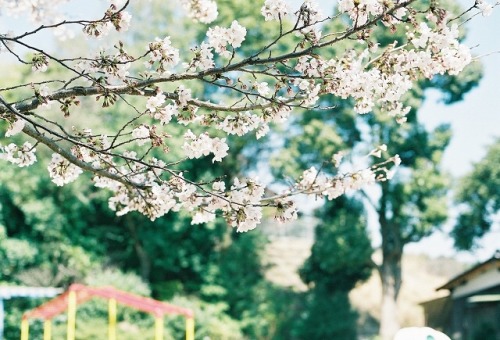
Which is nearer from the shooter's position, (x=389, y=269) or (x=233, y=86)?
(x=233, y=86)

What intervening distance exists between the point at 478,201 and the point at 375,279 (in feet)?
35.6

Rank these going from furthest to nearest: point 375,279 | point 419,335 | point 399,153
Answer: point 375,279 → point 399,153 → point 419,335

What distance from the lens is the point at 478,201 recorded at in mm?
18922

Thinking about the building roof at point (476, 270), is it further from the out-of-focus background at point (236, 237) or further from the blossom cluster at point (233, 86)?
the blossom cluster at point (233, 86)

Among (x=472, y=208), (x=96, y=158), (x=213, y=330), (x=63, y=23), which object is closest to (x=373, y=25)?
(x=63, y=23)

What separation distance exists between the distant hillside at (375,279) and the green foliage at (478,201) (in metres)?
5.17

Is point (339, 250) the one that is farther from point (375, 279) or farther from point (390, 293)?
point (375, 279)

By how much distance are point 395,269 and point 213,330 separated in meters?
5.48

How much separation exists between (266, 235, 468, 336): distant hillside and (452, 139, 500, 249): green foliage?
203 inches

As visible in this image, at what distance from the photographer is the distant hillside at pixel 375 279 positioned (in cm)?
2494

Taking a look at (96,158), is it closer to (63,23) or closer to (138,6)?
(63,23)

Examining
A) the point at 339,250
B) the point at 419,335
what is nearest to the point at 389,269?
the point at 339,250

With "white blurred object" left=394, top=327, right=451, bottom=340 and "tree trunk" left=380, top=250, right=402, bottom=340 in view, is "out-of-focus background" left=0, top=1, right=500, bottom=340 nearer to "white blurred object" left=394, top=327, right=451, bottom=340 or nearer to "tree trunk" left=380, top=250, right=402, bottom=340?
"tree trunk" left=380, top=250, right=402, bottom=340

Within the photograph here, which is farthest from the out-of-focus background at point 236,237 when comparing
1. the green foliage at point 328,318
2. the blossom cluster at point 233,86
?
the blossom cluster at point 233,86
